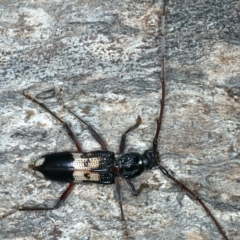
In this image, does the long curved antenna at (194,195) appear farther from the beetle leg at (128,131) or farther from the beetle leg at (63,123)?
the beetle leg at (63,123)

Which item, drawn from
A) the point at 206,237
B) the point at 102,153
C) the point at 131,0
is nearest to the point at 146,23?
the point at 131,0

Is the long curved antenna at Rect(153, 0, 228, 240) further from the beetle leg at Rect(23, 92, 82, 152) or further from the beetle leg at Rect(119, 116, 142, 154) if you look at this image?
the beetle leg at Rect(23, 92, 82, 152)

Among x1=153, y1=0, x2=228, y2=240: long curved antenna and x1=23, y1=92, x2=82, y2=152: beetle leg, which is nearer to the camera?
x1=153, y1=0, x2=228, y2=240: long curved antenna

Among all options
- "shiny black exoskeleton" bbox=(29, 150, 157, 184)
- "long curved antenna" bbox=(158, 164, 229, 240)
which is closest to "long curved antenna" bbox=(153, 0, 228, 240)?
"long curved antenna" bbox=(158, 164, 229, 240)

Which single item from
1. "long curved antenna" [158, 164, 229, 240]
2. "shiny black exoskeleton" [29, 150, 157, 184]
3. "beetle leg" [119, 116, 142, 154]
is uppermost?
"beetle leg" [119, 116, 142, 154]

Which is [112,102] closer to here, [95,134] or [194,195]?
[95,134]

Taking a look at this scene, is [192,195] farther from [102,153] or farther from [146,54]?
[146,54]

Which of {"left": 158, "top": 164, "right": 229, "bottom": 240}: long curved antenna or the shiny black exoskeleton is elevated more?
the shiny black exoskeleton
